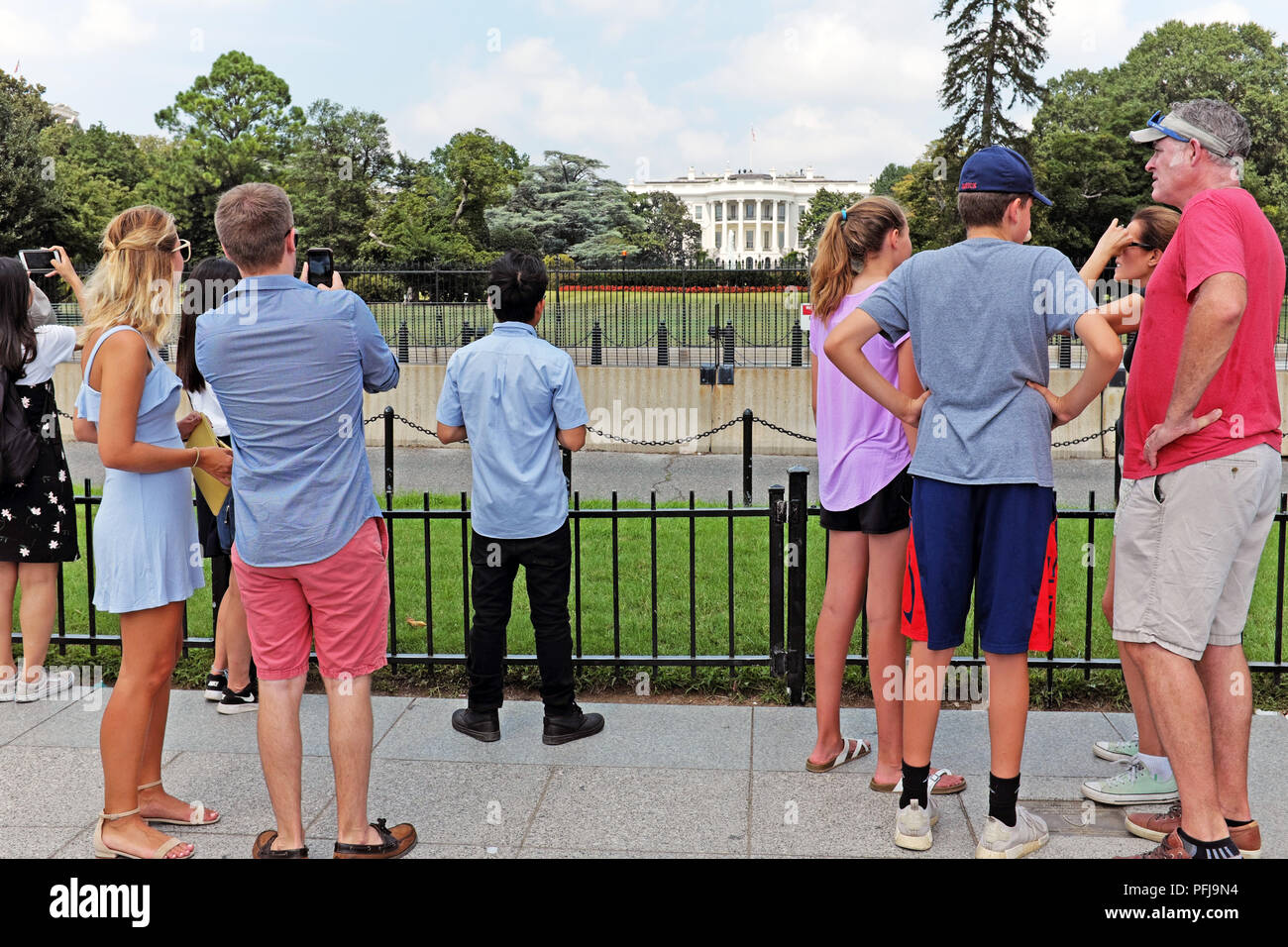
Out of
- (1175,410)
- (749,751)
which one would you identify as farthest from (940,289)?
(749,751)

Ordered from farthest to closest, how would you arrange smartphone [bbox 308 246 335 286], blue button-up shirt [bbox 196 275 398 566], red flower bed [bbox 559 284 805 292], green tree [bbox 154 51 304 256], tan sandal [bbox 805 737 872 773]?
green tree [bbox 154 51 304 256] < red flower bed [bbox 559 284 805 292] < tan sandal [bbox 805 737 872 773] < smartphone [bbox 308 246 335 286] < blue button-up shirt [bbox 196 275 398 566]

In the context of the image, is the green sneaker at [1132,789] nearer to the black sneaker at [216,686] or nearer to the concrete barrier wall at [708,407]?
the black sneaker at [216,686]

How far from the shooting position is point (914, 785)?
3.63m

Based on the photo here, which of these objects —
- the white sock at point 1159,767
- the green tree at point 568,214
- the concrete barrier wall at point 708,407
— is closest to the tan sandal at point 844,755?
the white sock at point 1159,767

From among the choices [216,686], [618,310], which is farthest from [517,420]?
[618,310]

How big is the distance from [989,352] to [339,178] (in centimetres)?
4011

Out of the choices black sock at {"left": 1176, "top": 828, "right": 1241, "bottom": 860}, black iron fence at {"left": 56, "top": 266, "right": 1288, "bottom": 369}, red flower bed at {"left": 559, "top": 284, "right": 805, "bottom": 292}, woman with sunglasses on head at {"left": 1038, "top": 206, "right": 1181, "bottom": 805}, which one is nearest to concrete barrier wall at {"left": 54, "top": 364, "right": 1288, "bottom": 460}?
black iron fence at {"left": 56, "top": 266, "right": 1288, "bottom": 369}

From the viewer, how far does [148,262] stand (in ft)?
11.8

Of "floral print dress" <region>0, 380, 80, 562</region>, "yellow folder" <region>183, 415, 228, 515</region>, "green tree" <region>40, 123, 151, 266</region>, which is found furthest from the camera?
"green tree" <region>40, 123, 151, 266</region>

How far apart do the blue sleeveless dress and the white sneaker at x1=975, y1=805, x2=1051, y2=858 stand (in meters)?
2.68

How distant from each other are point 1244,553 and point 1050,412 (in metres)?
0.74

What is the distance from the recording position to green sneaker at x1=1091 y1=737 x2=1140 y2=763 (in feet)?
14.3

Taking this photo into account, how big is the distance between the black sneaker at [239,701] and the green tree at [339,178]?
32597 millimetres

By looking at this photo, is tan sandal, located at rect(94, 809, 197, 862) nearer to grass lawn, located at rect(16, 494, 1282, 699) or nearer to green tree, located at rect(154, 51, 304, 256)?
grass lawn, located at rect(16, 494, 1282, 699)
